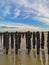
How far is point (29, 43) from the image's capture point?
18.2 feet

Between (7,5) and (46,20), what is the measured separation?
46.4 inches

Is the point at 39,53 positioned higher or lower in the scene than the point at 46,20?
lower

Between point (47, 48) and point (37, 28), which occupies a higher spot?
point (37, 28)

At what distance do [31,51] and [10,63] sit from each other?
157cm

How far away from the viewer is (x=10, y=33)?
18.1 ft

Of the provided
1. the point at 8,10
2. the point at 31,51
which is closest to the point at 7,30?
the point at 8,10

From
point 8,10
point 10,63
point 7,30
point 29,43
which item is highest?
point 8,10

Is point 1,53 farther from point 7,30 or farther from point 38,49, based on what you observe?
point 38,49

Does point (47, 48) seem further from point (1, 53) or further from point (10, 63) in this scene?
point (10, 63)

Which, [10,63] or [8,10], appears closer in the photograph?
[10,63]

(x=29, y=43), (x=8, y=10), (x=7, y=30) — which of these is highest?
(x=8, y=10)

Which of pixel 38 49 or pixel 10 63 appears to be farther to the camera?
pixel 38 49

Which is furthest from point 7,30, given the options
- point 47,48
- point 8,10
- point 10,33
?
point 47,48

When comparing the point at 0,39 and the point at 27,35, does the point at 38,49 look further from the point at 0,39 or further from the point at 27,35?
the point at 0,39
